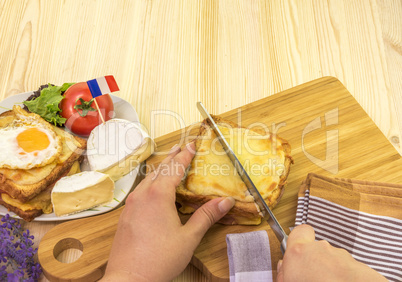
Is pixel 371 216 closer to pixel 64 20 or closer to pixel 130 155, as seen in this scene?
pixel 130 155

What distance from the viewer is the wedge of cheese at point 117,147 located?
7.88 feet

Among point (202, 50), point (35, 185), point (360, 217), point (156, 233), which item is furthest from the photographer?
point (202, 50)

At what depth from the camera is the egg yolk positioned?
7.82 feet

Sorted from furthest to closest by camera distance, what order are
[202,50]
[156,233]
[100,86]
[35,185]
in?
[202,50] → [100,86] → [35,185] → [156,233]

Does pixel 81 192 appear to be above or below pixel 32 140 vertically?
below

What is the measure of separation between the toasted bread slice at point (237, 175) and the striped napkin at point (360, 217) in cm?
19

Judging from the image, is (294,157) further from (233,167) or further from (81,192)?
(81,192)

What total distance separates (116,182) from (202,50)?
140 cm

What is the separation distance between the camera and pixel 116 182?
7.99 ft

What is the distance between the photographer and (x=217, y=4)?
3568mm

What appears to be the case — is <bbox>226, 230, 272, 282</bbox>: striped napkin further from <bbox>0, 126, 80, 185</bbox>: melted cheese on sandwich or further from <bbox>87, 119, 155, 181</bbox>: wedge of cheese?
<bbox>0, 126, 80, 185</bbox>: melted cheese on sandwich

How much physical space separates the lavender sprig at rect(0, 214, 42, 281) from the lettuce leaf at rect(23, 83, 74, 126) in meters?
0.69

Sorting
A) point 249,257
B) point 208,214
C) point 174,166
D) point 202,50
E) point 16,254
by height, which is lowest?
point 249,257

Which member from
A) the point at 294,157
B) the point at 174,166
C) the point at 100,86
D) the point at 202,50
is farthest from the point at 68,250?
the point at 202,50
